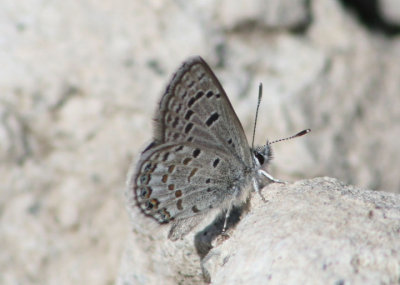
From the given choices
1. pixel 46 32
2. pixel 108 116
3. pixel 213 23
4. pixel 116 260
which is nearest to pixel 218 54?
pixel 213 23

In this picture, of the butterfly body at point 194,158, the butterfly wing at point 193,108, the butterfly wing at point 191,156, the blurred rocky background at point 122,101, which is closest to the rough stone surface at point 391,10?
the blurred rocky background at point 122,101

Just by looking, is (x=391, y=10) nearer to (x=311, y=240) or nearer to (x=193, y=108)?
(x=193, y=108)

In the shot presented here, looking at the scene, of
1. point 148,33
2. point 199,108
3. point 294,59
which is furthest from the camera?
point 294,59

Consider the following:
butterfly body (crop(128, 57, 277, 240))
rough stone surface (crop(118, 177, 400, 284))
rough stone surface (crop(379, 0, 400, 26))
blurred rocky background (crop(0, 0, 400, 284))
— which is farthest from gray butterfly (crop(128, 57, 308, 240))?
rough stone surface (crop(379, 0, 400, 26))

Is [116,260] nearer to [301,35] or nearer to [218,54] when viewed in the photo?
[218,54]

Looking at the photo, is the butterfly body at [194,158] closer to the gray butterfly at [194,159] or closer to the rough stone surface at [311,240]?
the gray butterfly at [194,159]

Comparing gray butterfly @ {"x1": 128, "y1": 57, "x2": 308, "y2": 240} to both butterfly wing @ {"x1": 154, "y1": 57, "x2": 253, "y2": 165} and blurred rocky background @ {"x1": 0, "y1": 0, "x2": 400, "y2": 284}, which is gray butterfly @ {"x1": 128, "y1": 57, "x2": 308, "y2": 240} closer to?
butterfly wing @ {"x1": 154, "y1": 57, "x2": 253, "y2": 165}

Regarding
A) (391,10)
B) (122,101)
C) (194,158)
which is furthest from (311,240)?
(391,10)
